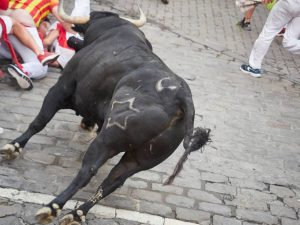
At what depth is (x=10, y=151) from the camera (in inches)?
175

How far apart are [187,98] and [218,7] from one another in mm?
9009

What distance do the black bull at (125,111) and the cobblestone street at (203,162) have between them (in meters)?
0.42

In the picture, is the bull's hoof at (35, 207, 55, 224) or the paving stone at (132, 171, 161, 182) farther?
the paving stone at (132, 171, 161, 182)

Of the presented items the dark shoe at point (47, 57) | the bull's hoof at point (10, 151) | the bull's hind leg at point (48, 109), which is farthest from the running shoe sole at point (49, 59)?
the bull's hoof at point (10, 151)

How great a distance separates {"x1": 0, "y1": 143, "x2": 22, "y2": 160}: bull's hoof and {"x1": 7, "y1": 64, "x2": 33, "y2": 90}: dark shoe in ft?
5.36

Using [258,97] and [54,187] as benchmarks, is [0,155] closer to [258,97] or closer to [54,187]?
[54,187]

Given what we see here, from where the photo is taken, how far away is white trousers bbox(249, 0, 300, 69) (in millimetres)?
7881

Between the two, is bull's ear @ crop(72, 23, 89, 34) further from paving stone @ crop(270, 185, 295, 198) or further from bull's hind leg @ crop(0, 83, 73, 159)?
paving stone @ crop(270, 185, 295, 198)

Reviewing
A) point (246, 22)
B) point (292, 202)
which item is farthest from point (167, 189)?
point (246, 22)

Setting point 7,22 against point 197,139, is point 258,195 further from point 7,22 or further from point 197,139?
point 7,22

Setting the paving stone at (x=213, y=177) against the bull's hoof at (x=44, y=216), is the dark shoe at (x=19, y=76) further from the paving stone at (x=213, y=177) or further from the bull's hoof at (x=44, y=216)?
→ the bull's hoof at (x=44, y=216)

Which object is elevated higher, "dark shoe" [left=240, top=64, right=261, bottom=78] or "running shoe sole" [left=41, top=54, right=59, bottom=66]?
"running shoe sole" [left=41, top=54, right=59, bottom=66]

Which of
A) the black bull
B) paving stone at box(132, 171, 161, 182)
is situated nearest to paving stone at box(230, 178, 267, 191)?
paving stone at box(132, 171, 161, 182)

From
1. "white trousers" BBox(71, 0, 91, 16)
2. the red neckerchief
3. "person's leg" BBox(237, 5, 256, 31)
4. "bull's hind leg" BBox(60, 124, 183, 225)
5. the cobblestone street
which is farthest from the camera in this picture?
"person's leg" BBox(237, 5, 256, 31)
